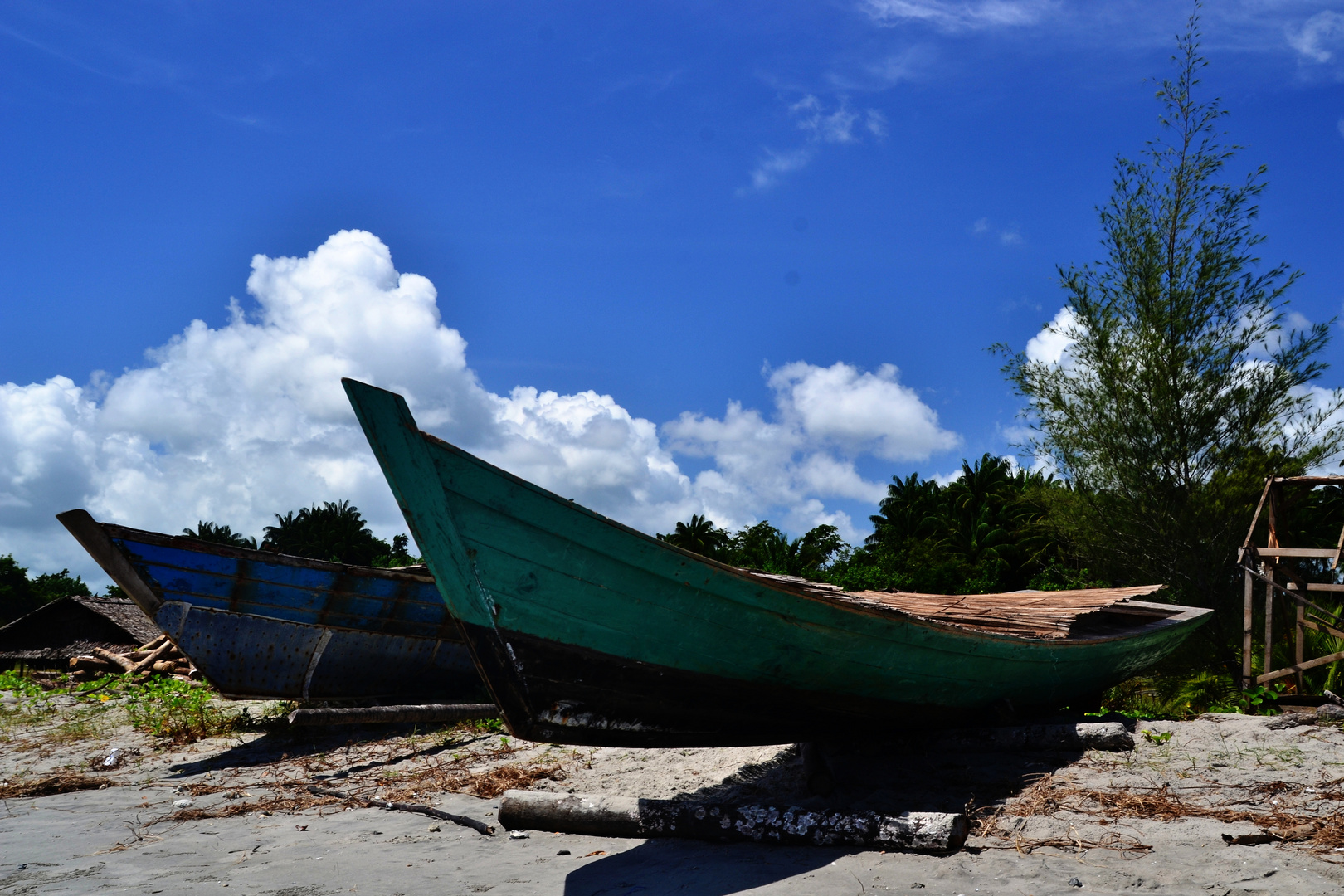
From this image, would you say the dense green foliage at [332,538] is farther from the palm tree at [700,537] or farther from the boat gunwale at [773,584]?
the boat gunwale at [773,584]

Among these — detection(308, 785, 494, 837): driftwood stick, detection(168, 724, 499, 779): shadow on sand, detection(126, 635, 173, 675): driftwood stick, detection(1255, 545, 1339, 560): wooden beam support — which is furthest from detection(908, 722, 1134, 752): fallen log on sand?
detection(126, 635, 173, 675): driftwood stick

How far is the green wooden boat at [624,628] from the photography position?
3949 mm

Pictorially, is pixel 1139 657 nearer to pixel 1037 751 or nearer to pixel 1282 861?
pixel 1037 751

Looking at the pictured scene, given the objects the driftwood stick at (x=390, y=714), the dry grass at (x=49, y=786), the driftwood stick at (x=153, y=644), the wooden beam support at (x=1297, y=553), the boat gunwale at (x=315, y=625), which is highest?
the wooden beam support at (x=1297, y=553)

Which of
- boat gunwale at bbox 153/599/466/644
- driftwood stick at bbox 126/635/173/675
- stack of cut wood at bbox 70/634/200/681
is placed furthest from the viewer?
driftwood stick at bbox 126/635/173/675

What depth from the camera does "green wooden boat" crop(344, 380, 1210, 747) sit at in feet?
13.0

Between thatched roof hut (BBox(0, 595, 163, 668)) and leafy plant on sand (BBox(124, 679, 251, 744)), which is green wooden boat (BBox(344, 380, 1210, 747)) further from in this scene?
thatched roof hut (BBox(0, 595, 163, 668))

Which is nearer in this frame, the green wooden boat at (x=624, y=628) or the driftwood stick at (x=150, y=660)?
the green wooden boat at (x=624, y=628)

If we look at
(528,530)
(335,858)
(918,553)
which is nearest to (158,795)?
(335,858)

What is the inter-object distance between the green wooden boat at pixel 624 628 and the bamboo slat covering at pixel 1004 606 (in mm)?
745

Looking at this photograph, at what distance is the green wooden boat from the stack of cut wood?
33.9 feet

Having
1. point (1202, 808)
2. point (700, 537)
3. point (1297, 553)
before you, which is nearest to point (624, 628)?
point (1202, 808)

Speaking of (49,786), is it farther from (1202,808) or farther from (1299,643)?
(1299,643)

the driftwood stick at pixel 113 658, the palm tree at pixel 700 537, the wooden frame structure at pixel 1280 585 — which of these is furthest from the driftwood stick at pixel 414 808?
the palm tree at pixel 700 537
